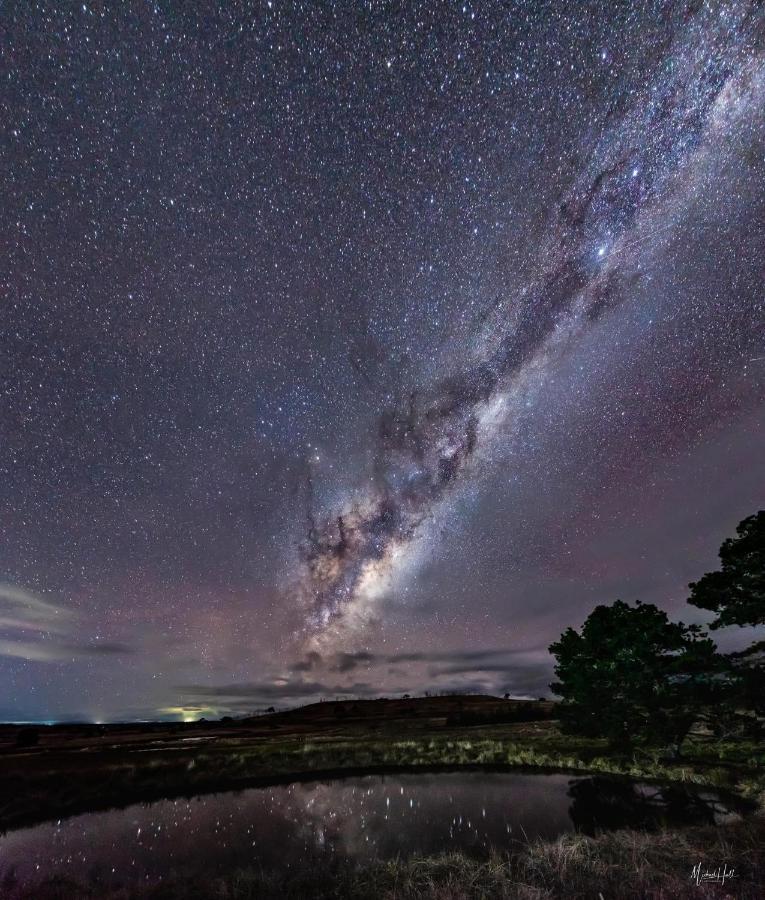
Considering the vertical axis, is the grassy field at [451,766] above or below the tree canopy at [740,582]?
below

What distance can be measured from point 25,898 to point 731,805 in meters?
31.8

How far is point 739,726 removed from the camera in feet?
73.7

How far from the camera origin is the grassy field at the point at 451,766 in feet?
43.7

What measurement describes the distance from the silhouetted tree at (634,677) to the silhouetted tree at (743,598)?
8.25 ft

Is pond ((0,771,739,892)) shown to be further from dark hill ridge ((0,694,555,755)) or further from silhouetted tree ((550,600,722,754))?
dark hill ridge ((0,694,555,755))

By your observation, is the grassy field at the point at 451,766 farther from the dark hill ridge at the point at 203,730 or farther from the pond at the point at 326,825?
the dark hill ridge at the point at 203,730

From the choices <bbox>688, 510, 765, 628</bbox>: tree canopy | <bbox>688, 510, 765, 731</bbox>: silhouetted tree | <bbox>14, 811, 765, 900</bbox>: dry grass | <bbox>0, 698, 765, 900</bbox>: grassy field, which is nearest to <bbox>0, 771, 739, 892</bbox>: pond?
<bbox>14, 811, 765, 900</bbox>: dry grass

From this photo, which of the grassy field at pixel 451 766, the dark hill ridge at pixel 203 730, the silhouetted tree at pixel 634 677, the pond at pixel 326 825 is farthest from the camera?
the dark hill ridge at pixel 203 730

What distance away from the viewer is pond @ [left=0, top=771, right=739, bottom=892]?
20.0m

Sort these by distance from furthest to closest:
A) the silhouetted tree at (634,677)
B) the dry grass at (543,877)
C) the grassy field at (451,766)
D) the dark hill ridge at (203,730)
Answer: the dark hill ridge at (203,730) → the silhouetted tree at (634,677) → the grassy field at (451,766) → the dry grass at (543,877)

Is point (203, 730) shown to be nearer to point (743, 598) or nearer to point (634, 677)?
point (634, 677)

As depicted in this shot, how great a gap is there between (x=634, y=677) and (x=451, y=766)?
66.3 feet

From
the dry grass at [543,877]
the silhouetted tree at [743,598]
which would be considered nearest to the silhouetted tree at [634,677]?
the silhouetted tree at [743,598]

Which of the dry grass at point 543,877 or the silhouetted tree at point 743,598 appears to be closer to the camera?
the dry grass at point 543,877
